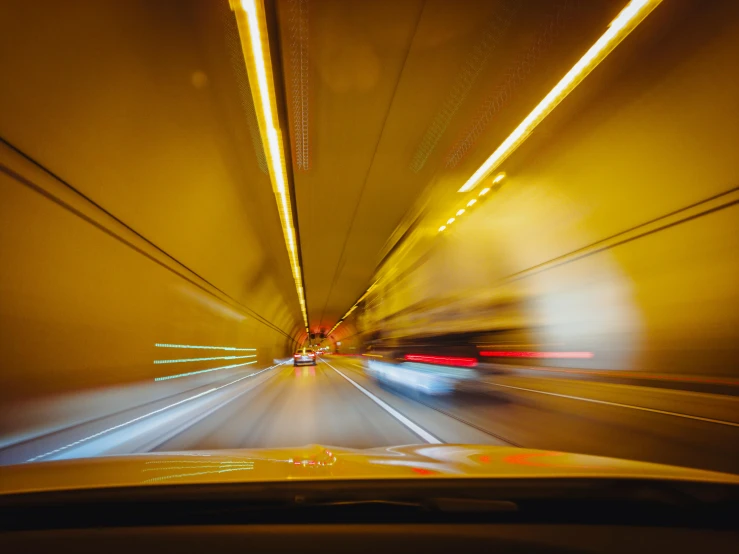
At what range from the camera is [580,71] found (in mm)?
6949

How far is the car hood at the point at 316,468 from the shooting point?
250 cm

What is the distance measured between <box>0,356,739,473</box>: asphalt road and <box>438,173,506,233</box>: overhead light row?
19.5 feet

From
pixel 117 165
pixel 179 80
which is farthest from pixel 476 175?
Result: pixel 117 165

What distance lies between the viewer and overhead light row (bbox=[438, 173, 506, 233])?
11.2 meters

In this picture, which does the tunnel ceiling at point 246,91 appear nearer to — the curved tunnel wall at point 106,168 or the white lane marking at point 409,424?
the curved tunnel wall at point 106,168

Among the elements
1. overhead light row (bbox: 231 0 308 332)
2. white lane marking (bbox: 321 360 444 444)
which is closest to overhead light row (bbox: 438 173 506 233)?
overhead light row (bbox: 231 0 308 332)

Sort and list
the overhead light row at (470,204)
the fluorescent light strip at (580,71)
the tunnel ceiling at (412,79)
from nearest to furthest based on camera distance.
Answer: the tunnel ceiling at (412,79)
the fluorescent light strip at (580,71)
the overhead light row at (470,204)

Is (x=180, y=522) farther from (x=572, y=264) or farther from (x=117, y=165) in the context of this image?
(x=572, y=264)

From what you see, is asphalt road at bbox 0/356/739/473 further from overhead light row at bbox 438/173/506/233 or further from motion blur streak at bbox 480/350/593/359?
overhead light row at bbox 438/173/506/233

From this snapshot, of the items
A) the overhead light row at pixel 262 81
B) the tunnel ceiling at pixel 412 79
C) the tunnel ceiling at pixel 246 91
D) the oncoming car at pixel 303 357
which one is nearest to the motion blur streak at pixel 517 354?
the tunnel ceiling at pixel 412 79

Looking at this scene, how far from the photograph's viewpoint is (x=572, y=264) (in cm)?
1216

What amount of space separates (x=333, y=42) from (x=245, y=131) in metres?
2.94

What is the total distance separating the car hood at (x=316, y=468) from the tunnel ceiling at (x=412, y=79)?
5350 millimetres

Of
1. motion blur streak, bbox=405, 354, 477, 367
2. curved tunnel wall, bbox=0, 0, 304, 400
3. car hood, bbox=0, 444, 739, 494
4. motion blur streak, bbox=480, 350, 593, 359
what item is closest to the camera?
car hood, bbox=0, 444, 739, 494
